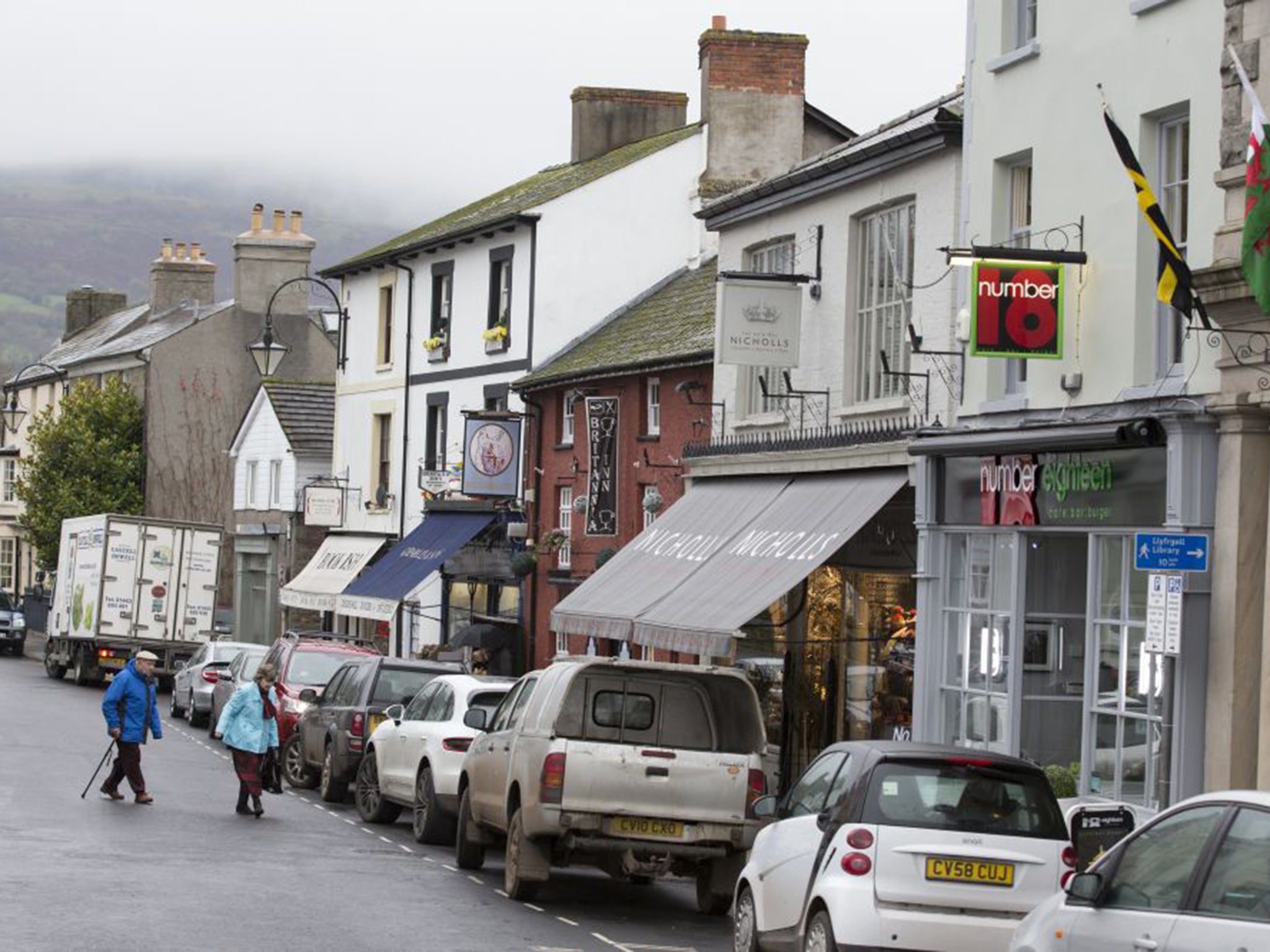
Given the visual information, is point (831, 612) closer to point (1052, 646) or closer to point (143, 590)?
point (1052, 646)

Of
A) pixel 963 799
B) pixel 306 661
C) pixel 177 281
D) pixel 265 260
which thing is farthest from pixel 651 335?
pixel 177 281

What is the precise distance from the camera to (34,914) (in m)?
15.3

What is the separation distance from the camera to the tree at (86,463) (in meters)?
68.4

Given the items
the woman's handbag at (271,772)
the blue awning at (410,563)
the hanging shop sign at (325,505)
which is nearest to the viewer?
the woman's handbag at (271,772)

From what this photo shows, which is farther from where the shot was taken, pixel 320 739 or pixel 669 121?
pixel 669 121

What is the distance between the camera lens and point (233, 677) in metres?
37.3

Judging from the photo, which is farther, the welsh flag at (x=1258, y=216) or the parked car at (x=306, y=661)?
the parked car at (x=306, y=661)

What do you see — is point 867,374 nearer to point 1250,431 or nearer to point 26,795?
point 1250,431

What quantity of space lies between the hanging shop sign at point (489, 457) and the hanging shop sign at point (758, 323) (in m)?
13.7

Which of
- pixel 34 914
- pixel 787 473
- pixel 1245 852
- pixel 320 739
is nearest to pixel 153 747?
pixel 320 739

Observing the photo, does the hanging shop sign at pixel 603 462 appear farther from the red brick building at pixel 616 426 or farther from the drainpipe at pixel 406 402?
the drainpipe at pixel 406 402

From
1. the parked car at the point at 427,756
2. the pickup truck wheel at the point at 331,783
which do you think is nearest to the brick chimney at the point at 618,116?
the pickup truck wheel at the point at 331,783

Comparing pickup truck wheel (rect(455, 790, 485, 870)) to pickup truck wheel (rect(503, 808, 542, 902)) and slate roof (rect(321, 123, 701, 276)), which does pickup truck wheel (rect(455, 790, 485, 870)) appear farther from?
slate roof (rect(321, 123, 701, 276))

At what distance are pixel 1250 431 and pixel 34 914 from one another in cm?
979
